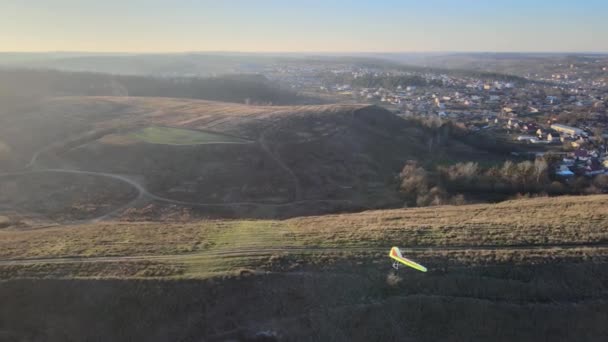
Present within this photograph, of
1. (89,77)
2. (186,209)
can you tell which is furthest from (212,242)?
(89,77)

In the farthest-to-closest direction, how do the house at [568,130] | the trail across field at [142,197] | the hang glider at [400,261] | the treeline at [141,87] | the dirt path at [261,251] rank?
the treeline at [141,87] → the house at [568,130] → the trail across field at [142,197] → the dirt path at [261,251] → the hang glider at [400,261]

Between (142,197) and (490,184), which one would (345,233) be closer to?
(142,197)

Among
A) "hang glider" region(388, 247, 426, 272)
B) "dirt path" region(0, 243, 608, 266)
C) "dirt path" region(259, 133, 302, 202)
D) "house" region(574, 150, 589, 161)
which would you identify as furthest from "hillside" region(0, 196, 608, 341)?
"house" region(574, 150, 589, 161)

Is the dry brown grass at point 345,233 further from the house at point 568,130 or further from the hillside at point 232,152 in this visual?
the house at point 568,130

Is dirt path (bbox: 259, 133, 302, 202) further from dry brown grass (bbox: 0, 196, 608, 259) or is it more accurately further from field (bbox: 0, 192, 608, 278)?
field (bbox: 0, 192, 608, 278)

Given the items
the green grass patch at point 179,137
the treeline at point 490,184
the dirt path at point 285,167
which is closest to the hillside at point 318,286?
the treeline at point 490,184

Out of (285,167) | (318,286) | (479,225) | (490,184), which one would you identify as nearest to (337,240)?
(318,286)
